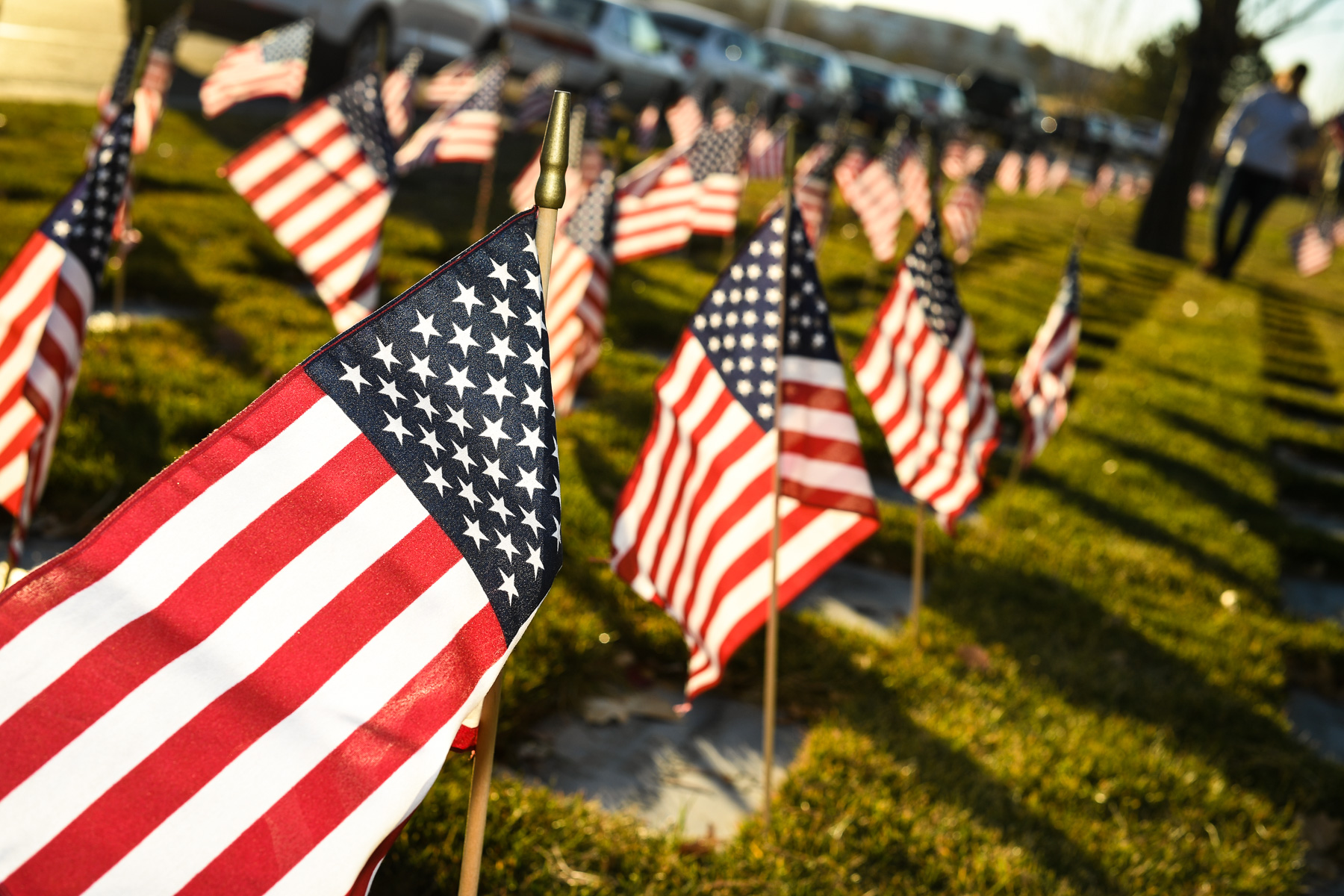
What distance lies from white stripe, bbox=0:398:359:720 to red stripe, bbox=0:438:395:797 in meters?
0.01

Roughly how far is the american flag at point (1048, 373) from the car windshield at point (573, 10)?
1481 cm

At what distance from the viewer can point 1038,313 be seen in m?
9.91

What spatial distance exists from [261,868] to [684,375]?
66.4 inches

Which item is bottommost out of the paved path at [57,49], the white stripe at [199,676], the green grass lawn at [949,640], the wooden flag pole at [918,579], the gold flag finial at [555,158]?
the green grass lawn at [949,640]

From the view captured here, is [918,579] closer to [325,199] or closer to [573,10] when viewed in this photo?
[325,199]

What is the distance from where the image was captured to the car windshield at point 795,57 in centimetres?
2619

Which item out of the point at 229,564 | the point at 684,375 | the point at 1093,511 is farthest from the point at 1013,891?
the point at 1093,511

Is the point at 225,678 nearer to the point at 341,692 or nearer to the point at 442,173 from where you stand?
the point at 341,692

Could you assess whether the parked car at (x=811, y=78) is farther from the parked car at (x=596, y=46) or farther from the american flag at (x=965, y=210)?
the american flag at (x=965, y=210)

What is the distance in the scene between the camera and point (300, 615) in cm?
166

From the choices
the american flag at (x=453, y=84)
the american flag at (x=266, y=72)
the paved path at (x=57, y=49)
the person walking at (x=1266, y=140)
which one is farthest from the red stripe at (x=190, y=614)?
the person walking at (x=1266, y=140)

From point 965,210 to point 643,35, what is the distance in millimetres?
10759

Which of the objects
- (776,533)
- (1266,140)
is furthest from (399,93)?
(1266,140)

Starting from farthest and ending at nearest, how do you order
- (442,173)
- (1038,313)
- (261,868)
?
(442,173) < (1038,313) < (261,868)
